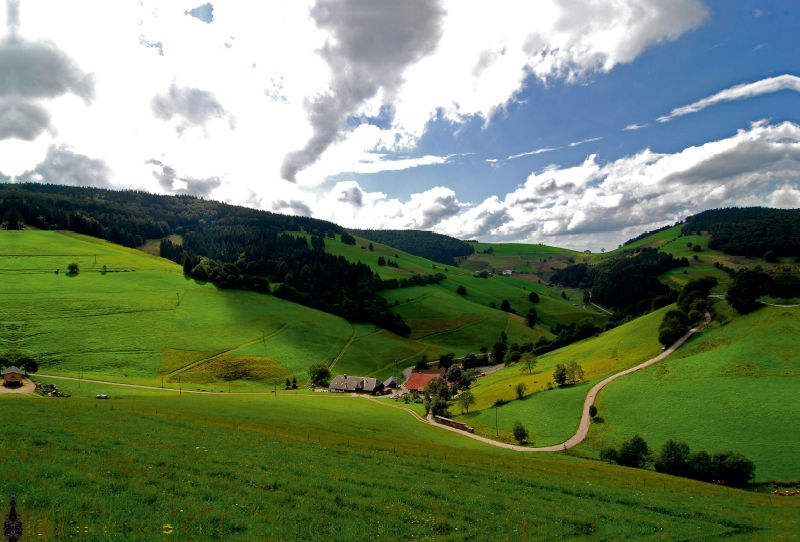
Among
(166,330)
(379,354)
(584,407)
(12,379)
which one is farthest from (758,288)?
(166,330)

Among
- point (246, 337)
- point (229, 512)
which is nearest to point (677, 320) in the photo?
point (229, 512)

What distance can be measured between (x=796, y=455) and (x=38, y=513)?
61.0 meters

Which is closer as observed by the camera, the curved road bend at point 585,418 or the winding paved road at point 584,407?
the curved road bend at point 585,418

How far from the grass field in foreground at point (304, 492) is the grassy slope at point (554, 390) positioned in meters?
22.2

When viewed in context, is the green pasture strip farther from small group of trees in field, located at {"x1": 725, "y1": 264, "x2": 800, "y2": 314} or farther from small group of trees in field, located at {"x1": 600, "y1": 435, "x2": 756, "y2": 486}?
small group of trees in field, located at {"x1": 725, "y1": 264, "x2": 800, "y2": 314}

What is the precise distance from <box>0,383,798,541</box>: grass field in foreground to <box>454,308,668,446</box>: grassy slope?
22.2m

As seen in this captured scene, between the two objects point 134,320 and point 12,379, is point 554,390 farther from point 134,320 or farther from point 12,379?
point 134,320

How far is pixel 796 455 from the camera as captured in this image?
4056 cm

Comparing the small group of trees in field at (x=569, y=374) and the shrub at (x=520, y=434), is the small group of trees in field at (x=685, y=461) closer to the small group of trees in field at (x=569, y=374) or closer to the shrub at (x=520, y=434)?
the shrub at (x=520, y=434)

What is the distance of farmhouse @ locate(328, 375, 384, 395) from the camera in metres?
93.2

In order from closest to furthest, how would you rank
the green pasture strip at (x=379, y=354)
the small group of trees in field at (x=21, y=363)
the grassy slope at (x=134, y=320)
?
the small group of trees in field at (x=21, y=363)
the grassy slope at (x=134, y=320)
the green pasture strip at (x=379, y=354)

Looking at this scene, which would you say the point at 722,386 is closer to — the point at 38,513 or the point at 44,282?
the point at 38,513

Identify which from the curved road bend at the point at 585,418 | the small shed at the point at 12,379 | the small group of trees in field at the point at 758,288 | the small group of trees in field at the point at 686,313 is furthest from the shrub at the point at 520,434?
the small shed at the point at 12,379

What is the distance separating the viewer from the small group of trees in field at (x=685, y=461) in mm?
38562
